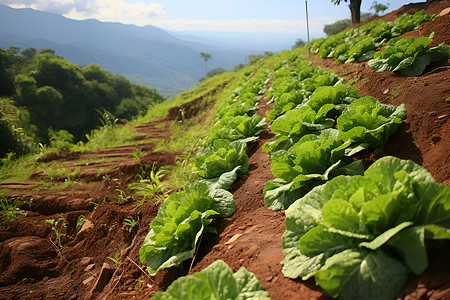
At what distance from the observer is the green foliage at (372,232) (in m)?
1.26

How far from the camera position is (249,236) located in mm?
2180

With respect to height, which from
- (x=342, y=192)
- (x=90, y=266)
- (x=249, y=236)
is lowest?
(x=90, y=266)

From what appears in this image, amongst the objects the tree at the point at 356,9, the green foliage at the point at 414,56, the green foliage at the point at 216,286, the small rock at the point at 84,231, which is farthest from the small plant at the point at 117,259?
the tree at the point at 356,9

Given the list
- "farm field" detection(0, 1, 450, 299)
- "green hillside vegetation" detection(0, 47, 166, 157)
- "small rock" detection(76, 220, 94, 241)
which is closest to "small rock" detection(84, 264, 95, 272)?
"farm field" detection(0, 1, 450, 299)

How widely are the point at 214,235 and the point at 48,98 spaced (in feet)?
48.8

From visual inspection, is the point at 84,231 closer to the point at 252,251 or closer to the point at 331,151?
the point at 252,251

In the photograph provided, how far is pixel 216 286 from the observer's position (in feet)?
4.67

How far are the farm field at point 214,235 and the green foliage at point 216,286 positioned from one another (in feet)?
0.41

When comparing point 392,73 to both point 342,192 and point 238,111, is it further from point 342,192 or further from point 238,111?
point 342,192

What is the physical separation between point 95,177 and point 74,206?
5.41 ft

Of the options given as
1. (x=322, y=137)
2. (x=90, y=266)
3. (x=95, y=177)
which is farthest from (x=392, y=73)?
(x=95, y=177)

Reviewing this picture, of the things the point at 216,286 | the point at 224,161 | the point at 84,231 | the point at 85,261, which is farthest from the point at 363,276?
the point at 84,231

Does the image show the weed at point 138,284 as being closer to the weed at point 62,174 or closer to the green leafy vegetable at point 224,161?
the green leafy vegetable at point 224,161

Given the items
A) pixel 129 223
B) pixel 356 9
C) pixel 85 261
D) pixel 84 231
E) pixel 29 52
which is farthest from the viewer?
pixel 356 9
